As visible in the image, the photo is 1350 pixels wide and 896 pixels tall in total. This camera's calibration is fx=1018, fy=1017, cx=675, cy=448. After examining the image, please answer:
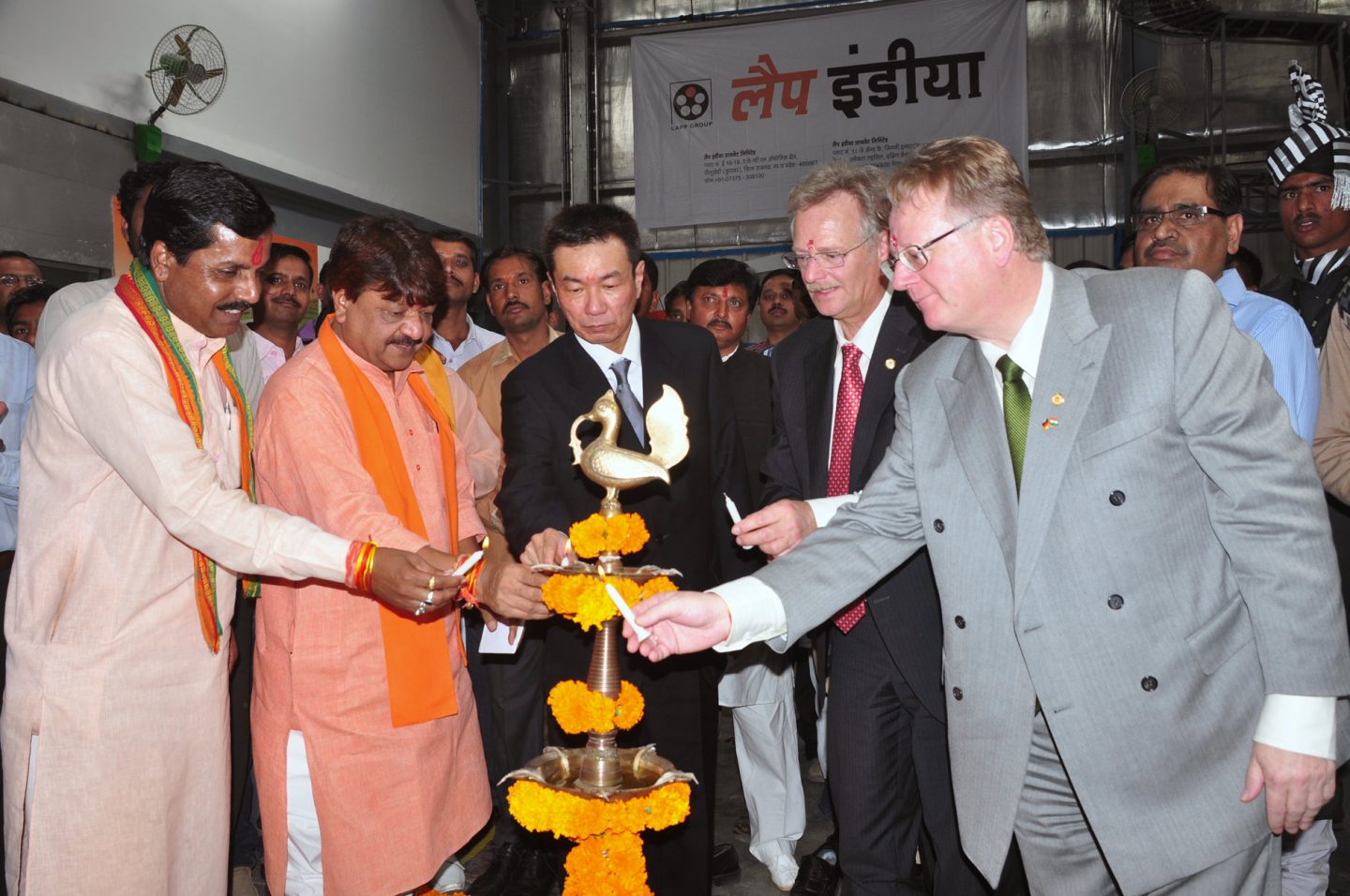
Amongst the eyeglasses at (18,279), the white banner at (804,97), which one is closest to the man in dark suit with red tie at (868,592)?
the eyeglasses at (18,279)

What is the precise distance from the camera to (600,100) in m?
14.2

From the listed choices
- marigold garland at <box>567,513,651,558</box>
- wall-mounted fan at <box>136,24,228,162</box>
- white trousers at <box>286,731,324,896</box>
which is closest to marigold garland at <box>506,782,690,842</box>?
marigold garland at <box>567,513,651,558</box>

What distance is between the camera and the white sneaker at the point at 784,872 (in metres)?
3.78

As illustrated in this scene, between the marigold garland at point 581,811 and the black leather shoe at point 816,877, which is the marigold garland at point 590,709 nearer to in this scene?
the marigold garland at point 581,811

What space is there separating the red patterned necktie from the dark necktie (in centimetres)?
56

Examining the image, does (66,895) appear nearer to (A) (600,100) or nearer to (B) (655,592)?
(B) (655,592)

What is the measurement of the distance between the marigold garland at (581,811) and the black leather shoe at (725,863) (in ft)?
6.33

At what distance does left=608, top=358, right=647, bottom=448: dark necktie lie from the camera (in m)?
2.82

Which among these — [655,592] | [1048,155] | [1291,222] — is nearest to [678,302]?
[1291,222]

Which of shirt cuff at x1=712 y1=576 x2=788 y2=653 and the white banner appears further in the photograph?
the white banner

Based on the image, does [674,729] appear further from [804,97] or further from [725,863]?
[804,97]

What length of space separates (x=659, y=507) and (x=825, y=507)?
48 centimetres

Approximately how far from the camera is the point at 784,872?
3809 mm

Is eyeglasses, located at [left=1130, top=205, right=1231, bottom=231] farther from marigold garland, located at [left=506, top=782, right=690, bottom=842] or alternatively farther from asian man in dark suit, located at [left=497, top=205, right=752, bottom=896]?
marigold garland, located at [left=506, top=782, right=690, bottom=842]
